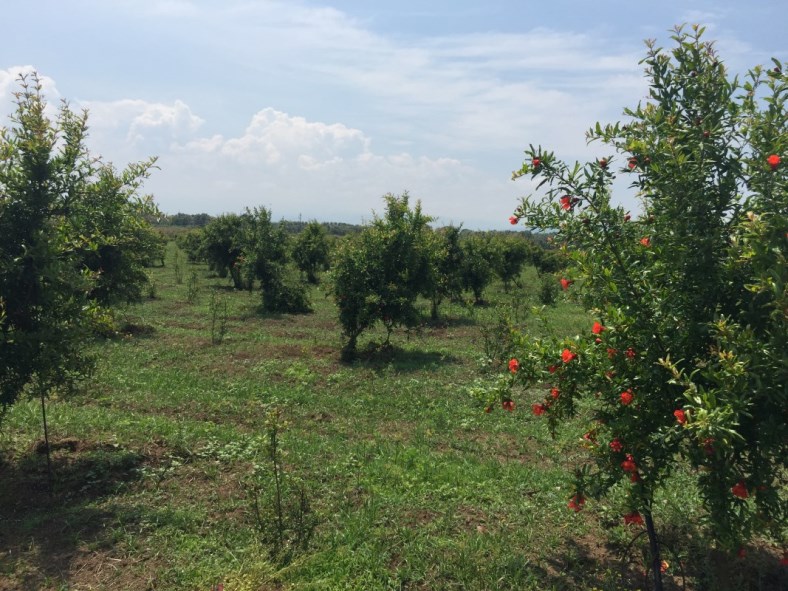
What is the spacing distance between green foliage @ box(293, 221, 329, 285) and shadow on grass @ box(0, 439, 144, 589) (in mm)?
25390

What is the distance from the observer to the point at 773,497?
9.51 feet

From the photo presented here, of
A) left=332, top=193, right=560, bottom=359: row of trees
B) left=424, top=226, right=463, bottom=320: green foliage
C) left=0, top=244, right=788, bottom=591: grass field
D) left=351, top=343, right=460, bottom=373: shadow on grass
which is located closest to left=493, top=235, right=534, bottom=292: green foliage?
left=424, top=226, right=463, bottom=320: green foliage

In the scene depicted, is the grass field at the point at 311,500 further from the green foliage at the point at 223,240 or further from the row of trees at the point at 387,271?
the green foliage at the point at 223,240

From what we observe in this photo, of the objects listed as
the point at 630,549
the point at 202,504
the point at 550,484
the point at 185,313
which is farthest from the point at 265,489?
the point at 185,313

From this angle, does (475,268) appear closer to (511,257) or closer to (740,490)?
(511,257)

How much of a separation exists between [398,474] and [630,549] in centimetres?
260

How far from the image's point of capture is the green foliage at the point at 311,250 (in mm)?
32500

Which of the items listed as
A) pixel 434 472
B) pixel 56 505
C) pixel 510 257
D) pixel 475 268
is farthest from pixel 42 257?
pixel 510 257

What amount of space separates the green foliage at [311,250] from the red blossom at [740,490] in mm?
29715

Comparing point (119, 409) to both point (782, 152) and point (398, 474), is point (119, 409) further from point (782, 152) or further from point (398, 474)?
point (782, 152)

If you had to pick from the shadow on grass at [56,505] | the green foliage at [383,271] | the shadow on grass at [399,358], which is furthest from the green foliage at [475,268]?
the shadow on grass at [56,505]

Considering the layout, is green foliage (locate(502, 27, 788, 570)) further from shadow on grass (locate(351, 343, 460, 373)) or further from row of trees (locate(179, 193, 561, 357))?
shadow on grass (locate(351, 343, 460, 373))

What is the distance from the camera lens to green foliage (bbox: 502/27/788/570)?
110 inches

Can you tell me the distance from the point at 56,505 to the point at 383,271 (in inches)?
375
